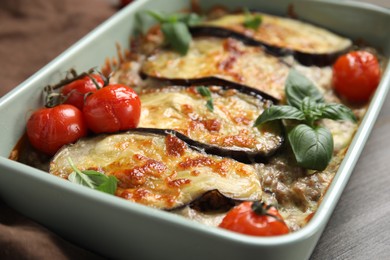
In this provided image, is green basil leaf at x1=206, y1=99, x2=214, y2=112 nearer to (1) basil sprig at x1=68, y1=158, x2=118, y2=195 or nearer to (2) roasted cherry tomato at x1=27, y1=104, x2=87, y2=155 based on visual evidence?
(2) roasted cherry tomato at x1=27, y1=104, x2=87, y2=155

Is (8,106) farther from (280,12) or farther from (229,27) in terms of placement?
(280,12)

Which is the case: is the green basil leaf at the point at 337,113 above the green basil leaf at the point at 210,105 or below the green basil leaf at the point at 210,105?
above

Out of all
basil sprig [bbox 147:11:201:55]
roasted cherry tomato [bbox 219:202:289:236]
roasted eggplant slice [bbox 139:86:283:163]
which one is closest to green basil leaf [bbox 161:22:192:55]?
basil sprig [bbox 147:11:201:55]

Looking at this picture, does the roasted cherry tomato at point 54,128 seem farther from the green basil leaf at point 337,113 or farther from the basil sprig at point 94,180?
the green basil leaf at point 337,113

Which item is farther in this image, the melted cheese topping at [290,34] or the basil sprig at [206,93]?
the melted cheese topping at [290,34]

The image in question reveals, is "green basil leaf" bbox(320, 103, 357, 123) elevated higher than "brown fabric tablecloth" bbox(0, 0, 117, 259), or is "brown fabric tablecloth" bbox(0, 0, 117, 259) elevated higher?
"green basil leaf" bbox(320, 103, 357, 123)

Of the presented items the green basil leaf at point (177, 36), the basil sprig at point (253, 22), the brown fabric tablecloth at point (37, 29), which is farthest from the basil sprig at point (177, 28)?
the brown fabric tablecloth at point (37, 29)

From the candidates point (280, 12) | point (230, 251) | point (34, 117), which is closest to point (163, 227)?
point (230, 251)
